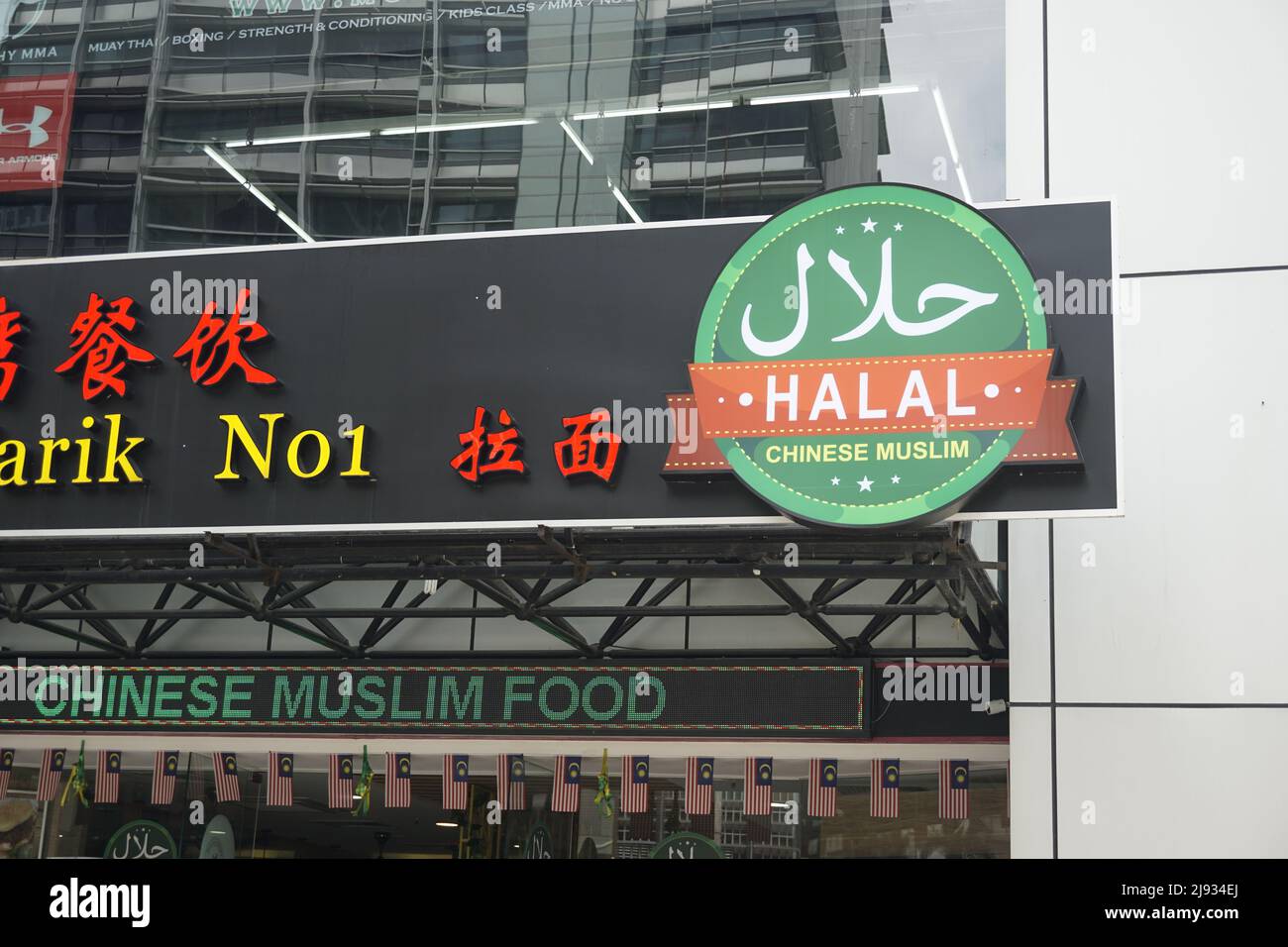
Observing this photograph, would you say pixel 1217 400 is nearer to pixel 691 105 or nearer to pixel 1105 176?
pixel 1105 176

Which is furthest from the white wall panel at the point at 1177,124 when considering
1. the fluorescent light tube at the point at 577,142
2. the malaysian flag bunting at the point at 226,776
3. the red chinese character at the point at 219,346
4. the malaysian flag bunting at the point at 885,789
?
the malaysian flag bunting at the point at 226,776

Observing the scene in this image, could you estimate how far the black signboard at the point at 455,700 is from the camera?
1161 cm

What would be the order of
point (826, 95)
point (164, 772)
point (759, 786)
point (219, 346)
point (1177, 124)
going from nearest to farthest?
point (219, 346) < point (1177, 124) < point (759, 786) < point (826, 95) < point (164, 772)

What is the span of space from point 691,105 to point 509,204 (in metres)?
1.95

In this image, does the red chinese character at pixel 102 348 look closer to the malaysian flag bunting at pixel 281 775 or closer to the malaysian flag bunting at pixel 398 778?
the malaysian flag bunting at pixel 281 775

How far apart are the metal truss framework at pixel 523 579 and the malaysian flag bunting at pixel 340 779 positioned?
1.01 m

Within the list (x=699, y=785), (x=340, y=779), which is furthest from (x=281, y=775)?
(x=699, y=785)

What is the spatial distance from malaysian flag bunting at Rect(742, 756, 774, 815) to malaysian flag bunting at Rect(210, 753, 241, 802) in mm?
5148

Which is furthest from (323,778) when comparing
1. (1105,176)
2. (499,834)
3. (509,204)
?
(1105,176)

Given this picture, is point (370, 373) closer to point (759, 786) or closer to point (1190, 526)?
point (759, 786)

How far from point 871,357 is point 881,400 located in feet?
1.16

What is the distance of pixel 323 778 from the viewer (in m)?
13.1

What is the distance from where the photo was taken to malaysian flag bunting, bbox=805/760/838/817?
11656mm

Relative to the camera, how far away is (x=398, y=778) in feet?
41.5
